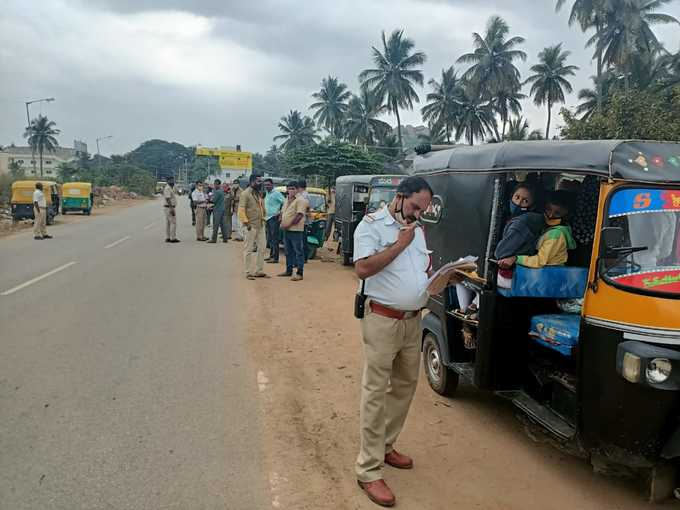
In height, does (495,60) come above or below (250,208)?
above

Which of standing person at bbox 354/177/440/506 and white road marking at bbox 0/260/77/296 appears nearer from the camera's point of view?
standing person at bbox 354/177/440/506

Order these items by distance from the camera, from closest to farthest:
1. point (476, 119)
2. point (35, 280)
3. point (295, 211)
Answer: point (35, 280) < point (295, 211) < point (476, 119)

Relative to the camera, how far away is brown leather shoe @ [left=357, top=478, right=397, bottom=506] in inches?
131

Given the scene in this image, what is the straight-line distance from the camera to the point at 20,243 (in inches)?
651

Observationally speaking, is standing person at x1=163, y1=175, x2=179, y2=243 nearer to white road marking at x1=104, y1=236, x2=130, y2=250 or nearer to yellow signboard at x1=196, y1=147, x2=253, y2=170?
white road marking at x1=104, y1=236, x2=130, y2=250

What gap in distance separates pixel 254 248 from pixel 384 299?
780cm

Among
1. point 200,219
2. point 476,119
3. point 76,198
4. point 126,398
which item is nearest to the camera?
point 126,398

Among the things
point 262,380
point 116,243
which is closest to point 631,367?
point 262,380

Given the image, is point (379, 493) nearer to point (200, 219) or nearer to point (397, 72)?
point (200, 219)

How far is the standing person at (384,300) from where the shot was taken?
11.0 feet

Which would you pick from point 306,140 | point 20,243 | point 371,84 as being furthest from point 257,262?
point 306,140

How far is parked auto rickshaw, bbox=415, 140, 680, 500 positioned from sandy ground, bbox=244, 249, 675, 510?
1.11ft

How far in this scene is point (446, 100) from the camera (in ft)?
170

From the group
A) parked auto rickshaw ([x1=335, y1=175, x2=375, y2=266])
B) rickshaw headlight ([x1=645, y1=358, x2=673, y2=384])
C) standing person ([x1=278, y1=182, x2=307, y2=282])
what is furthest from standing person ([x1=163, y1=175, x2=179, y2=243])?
rickshaw headlight ([x1=645, y1=358, x2=673, y2=384])
